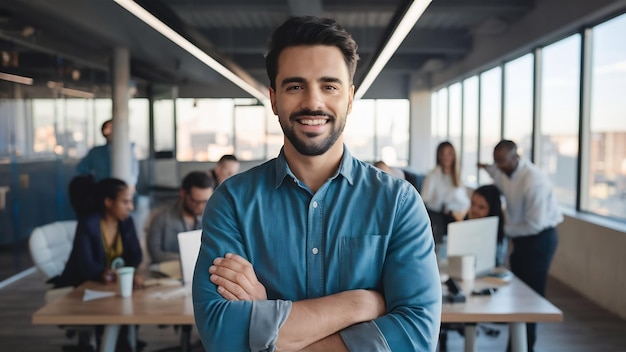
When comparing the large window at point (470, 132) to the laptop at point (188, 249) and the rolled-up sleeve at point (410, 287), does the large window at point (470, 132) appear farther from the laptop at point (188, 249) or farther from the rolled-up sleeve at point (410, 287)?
the rolled-up sleeve at point (410, 287)

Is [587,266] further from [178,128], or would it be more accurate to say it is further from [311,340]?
[178,128]

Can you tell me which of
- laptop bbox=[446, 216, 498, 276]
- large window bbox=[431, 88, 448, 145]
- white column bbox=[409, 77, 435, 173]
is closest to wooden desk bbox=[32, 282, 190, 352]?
laptop bbox=[446, 216, 498, 276]

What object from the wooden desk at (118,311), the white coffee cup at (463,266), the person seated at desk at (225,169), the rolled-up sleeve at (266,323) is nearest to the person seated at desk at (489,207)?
the white coffee cup at (463,266)

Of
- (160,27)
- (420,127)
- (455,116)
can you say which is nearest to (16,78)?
(160,27)

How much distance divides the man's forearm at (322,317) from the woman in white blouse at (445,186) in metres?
5.10

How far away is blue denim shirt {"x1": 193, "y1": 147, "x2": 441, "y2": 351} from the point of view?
1324mm

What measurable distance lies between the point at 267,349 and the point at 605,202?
5.91 metres

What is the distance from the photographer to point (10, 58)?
22.4 feet

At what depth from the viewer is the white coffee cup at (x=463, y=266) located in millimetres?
3563

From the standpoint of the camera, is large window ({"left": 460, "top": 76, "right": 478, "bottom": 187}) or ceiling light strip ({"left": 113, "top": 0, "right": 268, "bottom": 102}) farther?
large window ({"left": 460, "top": 76, "right": 478, "bottom": 187})

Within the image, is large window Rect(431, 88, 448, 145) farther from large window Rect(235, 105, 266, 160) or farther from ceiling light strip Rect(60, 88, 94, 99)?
ceiling light strip Rect(60, 88, 94, 99)

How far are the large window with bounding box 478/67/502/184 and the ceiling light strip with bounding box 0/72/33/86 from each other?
7.30 m

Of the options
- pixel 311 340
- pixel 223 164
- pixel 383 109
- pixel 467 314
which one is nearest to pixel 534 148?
pixel 223 164

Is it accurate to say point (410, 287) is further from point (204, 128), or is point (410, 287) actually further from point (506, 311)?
point (204, 128)
